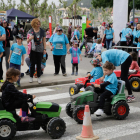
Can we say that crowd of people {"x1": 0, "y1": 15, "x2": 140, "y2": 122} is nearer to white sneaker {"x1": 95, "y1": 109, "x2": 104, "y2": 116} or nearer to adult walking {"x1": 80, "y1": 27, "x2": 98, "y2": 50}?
white sneaker {"x1": 95, "y1": 109, "x2": 104, "y2": 116}

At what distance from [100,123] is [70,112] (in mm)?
685

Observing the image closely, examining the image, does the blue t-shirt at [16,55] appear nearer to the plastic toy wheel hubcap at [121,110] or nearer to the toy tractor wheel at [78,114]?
the toy tractor wheel at [78,114]

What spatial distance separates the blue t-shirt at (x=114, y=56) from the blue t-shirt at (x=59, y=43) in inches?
165

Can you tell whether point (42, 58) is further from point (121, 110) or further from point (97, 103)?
point (121, 110)

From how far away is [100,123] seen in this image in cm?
633

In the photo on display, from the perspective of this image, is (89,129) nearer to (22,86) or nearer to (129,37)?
(22,86)

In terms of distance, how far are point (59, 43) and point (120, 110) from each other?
556 centimetres

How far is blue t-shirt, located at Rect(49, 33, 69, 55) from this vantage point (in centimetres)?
1155

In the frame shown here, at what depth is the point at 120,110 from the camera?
6.58 metres

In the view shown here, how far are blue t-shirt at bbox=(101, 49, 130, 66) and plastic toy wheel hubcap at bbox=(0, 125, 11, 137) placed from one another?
303 cm

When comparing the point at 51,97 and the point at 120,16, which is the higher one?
the point at 120,16

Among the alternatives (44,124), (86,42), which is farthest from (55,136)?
(86,42)

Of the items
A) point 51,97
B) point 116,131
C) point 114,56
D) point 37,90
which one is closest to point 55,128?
point 116,131

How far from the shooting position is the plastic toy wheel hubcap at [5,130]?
4992 mm
